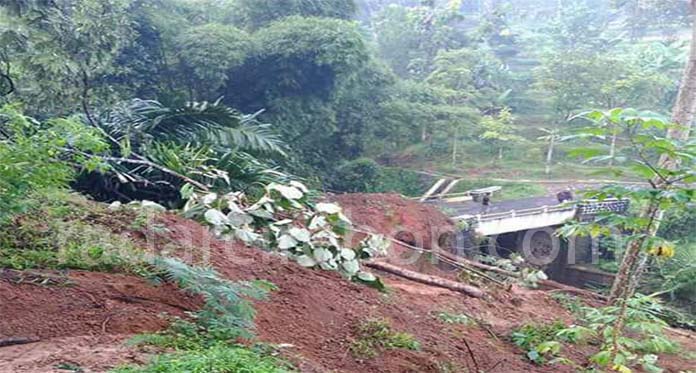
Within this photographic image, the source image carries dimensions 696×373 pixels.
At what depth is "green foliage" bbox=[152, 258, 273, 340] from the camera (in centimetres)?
292

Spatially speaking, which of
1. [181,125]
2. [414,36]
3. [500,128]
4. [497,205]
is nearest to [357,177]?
[497,205]

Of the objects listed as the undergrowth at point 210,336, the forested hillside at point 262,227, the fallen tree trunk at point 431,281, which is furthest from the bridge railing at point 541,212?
the undergrowth at point 210,336

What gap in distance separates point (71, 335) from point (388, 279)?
3736 mm

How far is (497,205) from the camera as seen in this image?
17266 millimetres

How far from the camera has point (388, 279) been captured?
20.2ft

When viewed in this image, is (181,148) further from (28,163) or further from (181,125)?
(28,163)

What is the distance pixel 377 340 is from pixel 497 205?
14.2m

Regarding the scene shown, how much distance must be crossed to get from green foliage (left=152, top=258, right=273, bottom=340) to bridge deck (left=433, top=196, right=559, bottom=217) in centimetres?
1121

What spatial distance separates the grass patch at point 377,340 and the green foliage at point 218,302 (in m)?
0.69

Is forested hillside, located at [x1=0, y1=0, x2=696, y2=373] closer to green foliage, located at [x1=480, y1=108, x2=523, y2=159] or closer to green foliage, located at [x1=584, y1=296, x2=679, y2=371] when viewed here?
green foliage, located at [x1=584, y1=296, x2=679, y2=371]

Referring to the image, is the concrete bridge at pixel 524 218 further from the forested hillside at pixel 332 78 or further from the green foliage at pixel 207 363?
the green foliage at pixel 207 363

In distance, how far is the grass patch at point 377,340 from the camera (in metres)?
3.49

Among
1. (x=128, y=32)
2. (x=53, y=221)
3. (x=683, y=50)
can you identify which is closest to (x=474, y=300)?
(x=53, y=221)

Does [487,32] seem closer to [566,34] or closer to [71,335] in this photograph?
[566,34]
